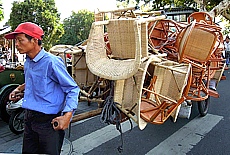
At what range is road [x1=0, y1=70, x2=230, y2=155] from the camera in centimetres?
359

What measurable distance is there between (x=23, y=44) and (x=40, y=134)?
78 cm

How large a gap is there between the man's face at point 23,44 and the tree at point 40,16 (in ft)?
35.3

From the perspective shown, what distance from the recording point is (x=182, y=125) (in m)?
4.65

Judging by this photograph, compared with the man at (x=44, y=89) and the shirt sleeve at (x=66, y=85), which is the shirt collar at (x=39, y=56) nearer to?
the man at (x=44, y=89)

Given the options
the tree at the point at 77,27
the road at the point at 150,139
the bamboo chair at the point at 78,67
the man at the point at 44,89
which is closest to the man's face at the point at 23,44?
the man at the point at 44,89

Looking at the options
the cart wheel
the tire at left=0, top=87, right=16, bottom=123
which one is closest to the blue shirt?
the tire at left=0, top=87, right=16, bottom=123

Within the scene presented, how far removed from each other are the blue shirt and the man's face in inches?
3.6

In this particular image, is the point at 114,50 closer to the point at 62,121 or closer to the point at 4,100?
the point at 62,121

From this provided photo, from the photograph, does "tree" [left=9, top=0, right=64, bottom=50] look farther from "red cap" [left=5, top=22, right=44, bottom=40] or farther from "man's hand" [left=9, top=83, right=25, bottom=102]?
"red cap" [left=5, top=22, right=44, bottom=40]

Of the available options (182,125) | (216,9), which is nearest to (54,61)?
(182,125)

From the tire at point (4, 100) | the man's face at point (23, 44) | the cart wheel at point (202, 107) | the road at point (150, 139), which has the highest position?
the man's face at point (23, 44)

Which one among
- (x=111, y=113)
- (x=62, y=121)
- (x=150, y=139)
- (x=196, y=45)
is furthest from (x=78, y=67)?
(x=150, y=139)

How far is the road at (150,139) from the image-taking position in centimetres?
359

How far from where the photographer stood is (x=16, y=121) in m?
3.98
